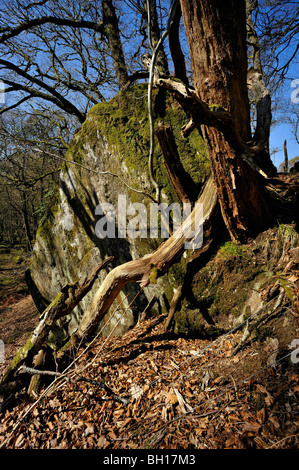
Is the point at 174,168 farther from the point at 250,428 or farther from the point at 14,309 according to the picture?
the point at 14,309

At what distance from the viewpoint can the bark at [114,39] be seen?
20.1ft

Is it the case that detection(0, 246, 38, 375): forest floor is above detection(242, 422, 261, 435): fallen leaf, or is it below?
below

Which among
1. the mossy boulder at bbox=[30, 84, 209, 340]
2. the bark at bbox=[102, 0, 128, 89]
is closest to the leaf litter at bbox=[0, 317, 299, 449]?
the mossy boulder at bbox=[30, 84, 209, 340]

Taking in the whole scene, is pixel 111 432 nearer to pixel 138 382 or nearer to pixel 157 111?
pixel 138 382

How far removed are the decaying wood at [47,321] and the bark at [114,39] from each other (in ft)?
19.1

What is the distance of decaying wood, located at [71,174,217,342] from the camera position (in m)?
2.88

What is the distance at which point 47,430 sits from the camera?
2.04m

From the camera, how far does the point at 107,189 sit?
4.30 metres

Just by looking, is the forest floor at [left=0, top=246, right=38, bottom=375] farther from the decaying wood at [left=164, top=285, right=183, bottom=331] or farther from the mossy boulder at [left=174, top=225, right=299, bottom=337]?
the mossy boulder at [left=174, top=225, right=299, bottom=337]

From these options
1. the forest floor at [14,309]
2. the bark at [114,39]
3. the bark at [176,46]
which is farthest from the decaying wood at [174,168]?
the forest floor at [14,309]

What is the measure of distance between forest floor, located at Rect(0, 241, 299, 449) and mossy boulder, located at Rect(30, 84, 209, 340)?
1.20 m

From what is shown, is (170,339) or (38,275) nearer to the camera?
(170,339)
